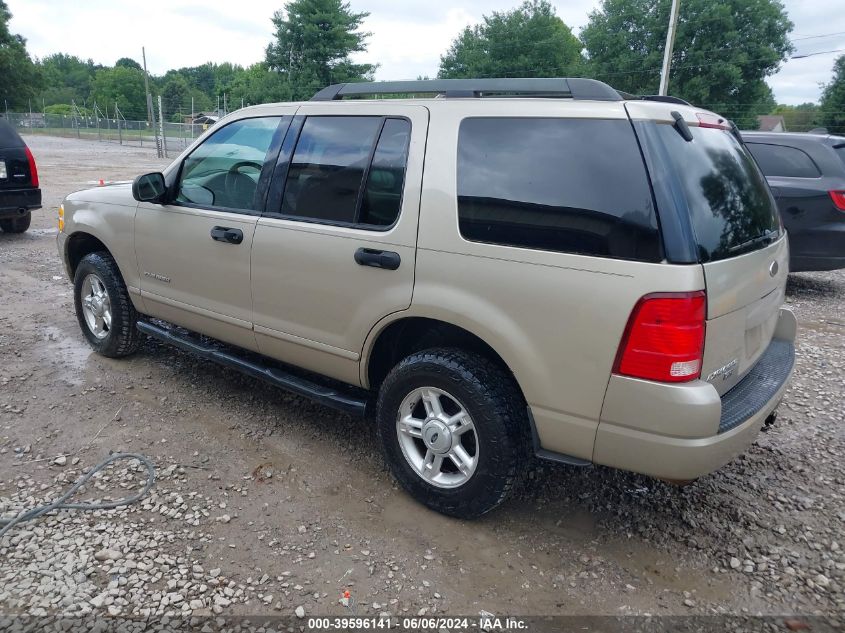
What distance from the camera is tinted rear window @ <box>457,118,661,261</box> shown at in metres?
2.40

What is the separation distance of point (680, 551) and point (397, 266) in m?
1.82

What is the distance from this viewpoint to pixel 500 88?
2.97 metres

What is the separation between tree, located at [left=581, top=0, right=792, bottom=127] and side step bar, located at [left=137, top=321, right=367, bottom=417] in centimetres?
4011

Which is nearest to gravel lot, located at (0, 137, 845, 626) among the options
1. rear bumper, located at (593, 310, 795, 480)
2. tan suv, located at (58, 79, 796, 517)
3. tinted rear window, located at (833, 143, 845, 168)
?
tan suv, located at (58, 79, 796, 517)

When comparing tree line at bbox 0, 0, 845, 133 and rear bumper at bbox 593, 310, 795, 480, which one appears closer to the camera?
rear bumper at bbox 593, 310, 795, 480

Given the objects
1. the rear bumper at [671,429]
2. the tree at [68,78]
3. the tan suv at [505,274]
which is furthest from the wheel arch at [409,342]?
the tree at [68,78]

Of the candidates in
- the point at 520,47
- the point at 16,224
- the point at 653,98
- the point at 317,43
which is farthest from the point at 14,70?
the point at 653,98

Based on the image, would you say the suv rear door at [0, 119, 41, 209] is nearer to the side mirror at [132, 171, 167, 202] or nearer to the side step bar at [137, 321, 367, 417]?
the side step bar at [137, 321, 367, 417]

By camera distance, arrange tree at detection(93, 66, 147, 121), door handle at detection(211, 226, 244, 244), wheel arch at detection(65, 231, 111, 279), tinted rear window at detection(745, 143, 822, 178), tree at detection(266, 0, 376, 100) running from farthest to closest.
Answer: tree at detection(93, 66, 147, 121)
tree at detection(266, 0, 376, 100)
tinted rear window at detection(745, 143, 822, 178)
wheel arch at detection(65, 231, 111, 279)
door handle at detection(211, 226, 244, 244)

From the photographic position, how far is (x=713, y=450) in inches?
95.2

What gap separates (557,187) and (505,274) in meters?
0.41

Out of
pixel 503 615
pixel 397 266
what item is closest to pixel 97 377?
pixel 397 266

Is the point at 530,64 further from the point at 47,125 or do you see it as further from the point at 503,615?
the point at 503,615

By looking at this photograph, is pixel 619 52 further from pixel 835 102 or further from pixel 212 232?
pixel 212 232
